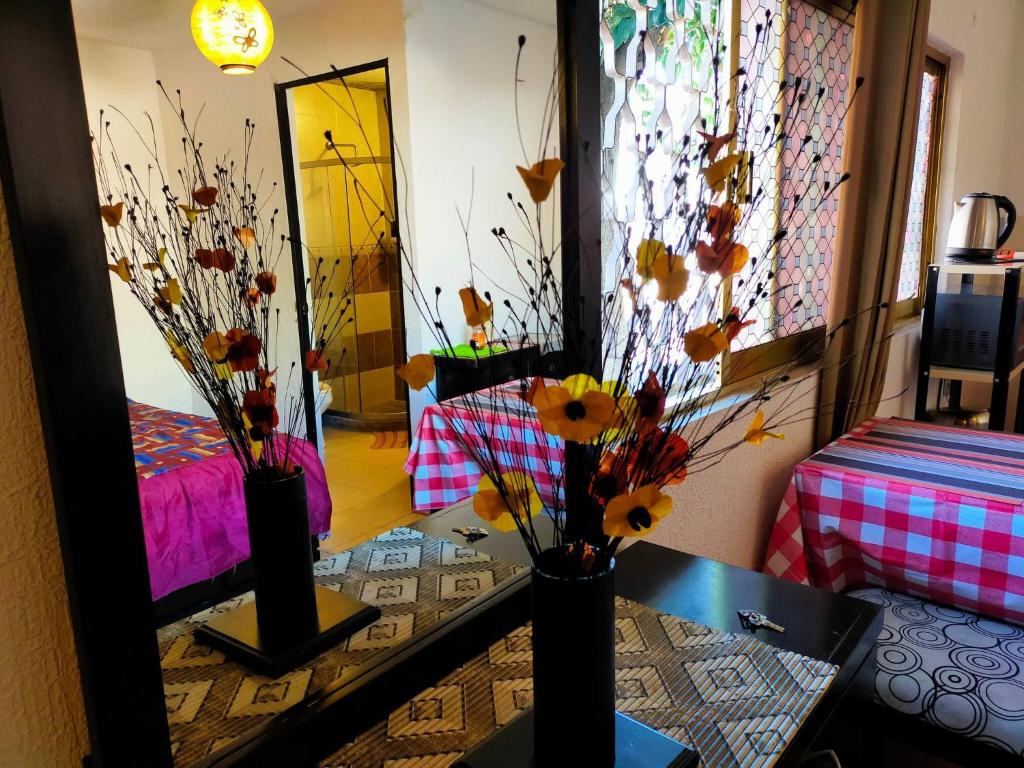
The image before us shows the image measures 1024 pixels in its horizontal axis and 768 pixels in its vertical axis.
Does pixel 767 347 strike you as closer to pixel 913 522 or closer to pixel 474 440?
pixel 913 522

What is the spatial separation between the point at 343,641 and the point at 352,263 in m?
A: 0.49

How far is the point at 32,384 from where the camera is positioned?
0.62 m

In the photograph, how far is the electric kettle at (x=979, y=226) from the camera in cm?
296

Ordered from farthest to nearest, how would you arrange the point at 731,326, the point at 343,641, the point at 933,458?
the point at 933,458 < the point at 343,641 < the point at 731,326

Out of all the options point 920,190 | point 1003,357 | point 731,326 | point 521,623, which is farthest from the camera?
point 920,190

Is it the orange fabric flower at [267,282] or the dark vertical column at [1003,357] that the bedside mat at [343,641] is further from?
the dark vertical column at [1003,357]

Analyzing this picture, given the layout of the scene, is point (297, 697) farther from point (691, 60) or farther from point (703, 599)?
point (691, 60)

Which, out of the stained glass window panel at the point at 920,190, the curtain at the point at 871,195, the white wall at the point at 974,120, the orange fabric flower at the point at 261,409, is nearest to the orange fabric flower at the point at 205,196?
the orange fabric flower at the point at 261,409

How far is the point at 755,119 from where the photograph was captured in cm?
220

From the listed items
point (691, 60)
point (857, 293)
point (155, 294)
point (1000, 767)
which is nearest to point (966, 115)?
point (857, 293)

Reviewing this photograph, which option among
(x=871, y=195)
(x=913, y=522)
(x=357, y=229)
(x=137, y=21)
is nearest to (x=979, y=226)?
(x=871, y=195)

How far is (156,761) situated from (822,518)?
1.71 m

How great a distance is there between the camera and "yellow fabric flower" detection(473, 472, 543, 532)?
770 mm

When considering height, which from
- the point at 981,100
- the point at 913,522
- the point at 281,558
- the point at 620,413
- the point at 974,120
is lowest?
the point at 913,522
